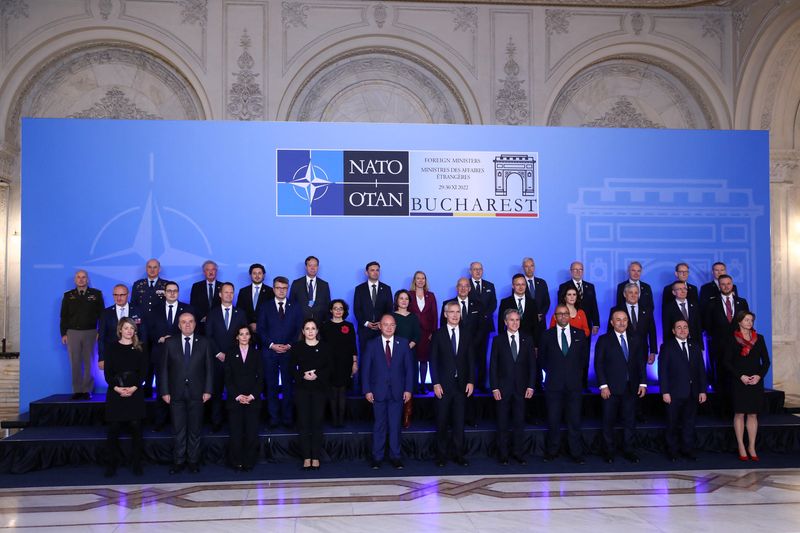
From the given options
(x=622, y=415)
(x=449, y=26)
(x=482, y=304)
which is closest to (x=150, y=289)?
(x=482, y=304)

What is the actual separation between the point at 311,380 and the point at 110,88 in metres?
6.96

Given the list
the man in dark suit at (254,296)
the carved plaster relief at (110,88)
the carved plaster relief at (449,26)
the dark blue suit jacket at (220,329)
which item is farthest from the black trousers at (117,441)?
the carved plaster relief at (449,26)

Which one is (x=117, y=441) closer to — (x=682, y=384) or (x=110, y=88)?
(x=682, y=384)

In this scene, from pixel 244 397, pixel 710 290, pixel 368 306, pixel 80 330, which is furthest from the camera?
pixel 710 290

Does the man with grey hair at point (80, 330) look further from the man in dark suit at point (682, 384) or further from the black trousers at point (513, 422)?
the man in dark suit at point (682, 384)

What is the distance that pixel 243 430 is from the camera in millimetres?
6273

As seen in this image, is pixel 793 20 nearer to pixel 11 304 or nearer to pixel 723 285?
pixel 723 285

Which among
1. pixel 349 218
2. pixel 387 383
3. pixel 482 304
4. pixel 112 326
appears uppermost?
pixel 349 218

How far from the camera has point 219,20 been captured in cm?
1060

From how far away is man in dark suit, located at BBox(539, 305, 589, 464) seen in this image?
6484 millimetres

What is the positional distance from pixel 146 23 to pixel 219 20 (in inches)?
42.3

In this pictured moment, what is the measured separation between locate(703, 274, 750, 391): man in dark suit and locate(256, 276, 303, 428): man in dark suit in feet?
14.1

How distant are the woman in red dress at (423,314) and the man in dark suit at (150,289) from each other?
2.54 meters

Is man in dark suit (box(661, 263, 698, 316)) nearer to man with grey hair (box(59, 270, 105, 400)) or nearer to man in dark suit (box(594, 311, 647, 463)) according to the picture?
man in dark suit (box(594, 311, 647, 463))
